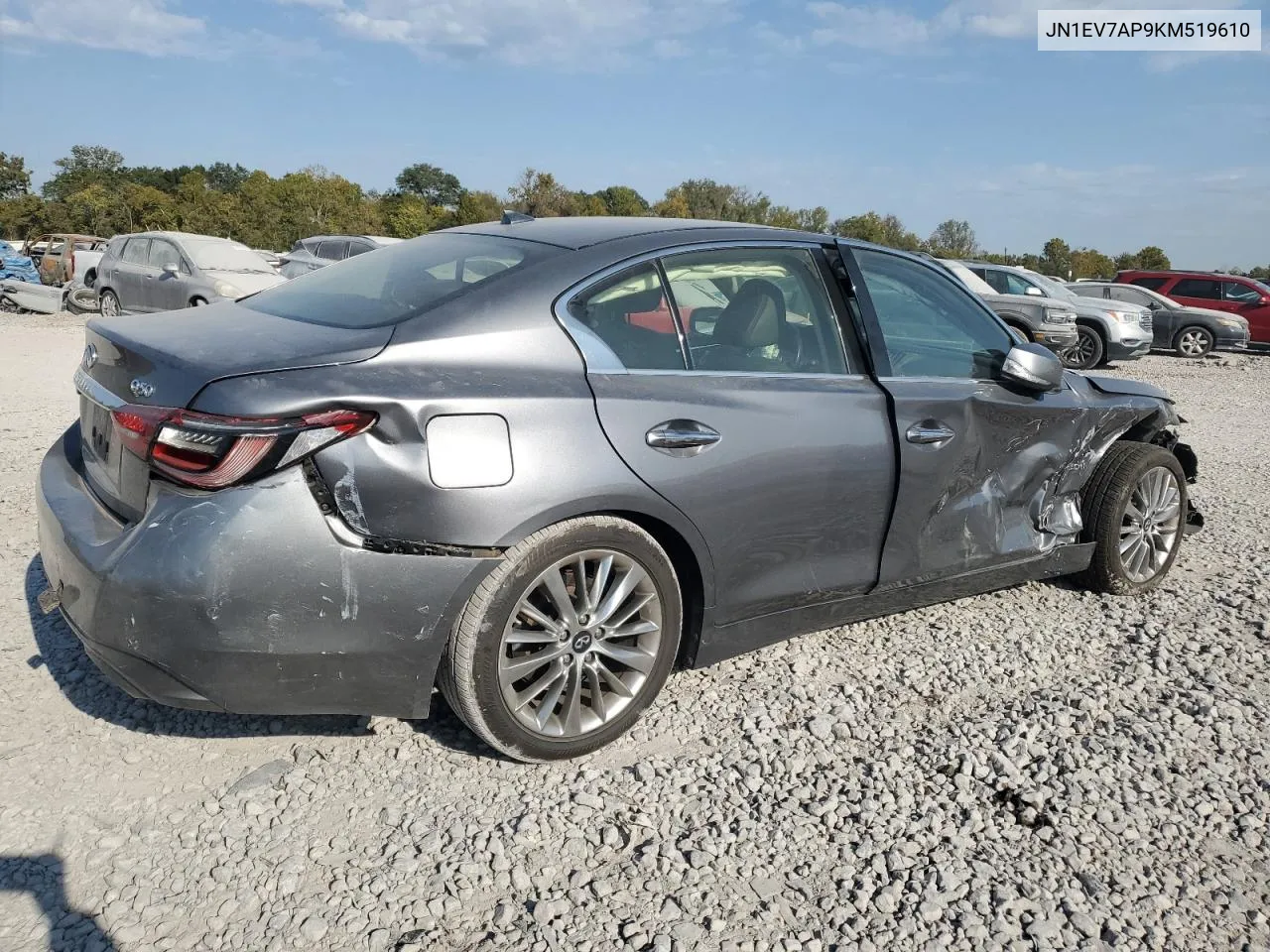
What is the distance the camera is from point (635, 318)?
3166mm

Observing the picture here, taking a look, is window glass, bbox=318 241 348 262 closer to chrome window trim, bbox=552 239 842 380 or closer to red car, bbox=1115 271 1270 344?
red car, bbox=1115 271 1270 344

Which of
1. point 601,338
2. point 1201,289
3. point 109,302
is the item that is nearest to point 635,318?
point 601,338

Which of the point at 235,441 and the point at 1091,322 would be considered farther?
the point at 1091,322

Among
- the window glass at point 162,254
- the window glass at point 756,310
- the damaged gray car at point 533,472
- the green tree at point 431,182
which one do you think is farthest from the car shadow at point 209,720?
the green tree at point 431,182

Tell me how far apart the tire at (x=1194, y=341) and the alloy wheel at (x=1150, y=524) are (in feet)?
57.6

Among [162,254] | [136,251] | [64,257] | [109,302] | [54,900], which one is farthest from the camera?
[64,257]

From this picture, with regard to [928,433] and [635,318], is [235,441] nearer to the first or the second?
[635,318]

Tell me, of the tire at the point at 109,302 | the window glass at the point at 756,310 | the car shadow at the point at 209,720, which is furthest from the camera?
the tire at the point at 109,302

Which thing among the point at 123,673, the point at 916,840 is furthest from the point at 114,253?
the point at 916,840

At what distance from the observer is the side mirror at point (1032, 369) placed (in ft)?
12.9

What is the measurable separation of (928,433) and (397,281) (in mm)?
1924

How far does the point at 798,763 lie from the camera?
10.2ft

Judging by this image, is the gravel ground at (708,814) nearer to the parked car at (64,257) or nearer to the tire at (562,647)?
the tire at (562,647)

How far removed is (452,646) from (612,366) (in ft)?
3.08
